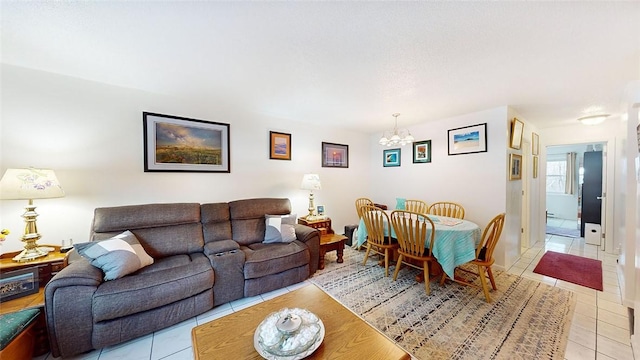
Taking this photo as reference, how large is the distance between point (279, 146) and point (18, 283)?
9.31ft

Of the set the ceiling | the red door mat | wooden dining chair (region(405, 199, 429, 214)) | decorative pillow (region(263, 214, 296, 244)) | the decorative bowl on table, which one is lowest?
the red door mat

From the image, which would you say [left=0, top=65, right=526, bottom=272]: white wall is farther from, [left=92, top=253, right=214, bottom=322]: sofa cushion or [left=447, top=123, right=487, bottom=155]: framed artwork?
[left=92, top=253, right=214, bottom=322]: sofa cushion

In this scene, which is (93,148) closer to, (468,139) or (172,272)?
(172,272)

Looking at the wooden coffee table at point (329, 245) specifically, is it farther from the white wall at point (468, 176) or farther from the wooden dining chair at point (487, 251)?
the white wall at point (468, 176)

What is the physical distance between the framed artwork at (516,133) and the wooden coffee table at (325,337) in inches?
126

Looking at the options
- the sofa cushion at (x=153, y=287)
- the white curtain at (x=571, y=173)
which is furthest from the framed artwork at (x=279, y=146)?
the white curtain at (x=571, y=173)

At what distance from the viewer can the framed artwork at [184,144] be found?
257 centimetres

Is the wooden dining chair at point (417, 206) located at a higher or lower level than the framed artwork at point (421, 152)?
lower

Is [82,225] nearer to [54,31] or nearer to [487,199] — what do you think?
[54,31]

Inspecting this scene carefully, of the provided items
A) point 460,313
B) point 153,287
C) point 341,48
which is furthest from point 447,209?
point 153,287

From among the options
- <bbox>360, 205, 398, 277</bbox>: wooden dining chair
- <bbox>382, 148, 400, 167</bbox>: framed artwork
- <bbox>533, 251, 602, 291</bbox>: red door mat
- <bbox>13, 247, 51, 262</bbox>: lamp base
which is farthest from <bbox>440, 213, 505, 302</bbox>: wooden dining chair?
<bbox>13, 247, 51, 262</bbox>: lamp base

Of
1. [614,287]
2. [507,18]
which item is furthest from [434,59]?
[614,287]

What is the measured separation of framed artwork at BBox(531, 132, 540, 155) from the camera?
387 cm

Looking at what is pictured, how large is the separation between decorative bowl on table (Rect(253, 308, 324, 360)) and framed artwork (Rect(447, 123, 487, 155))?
3.23 meters
